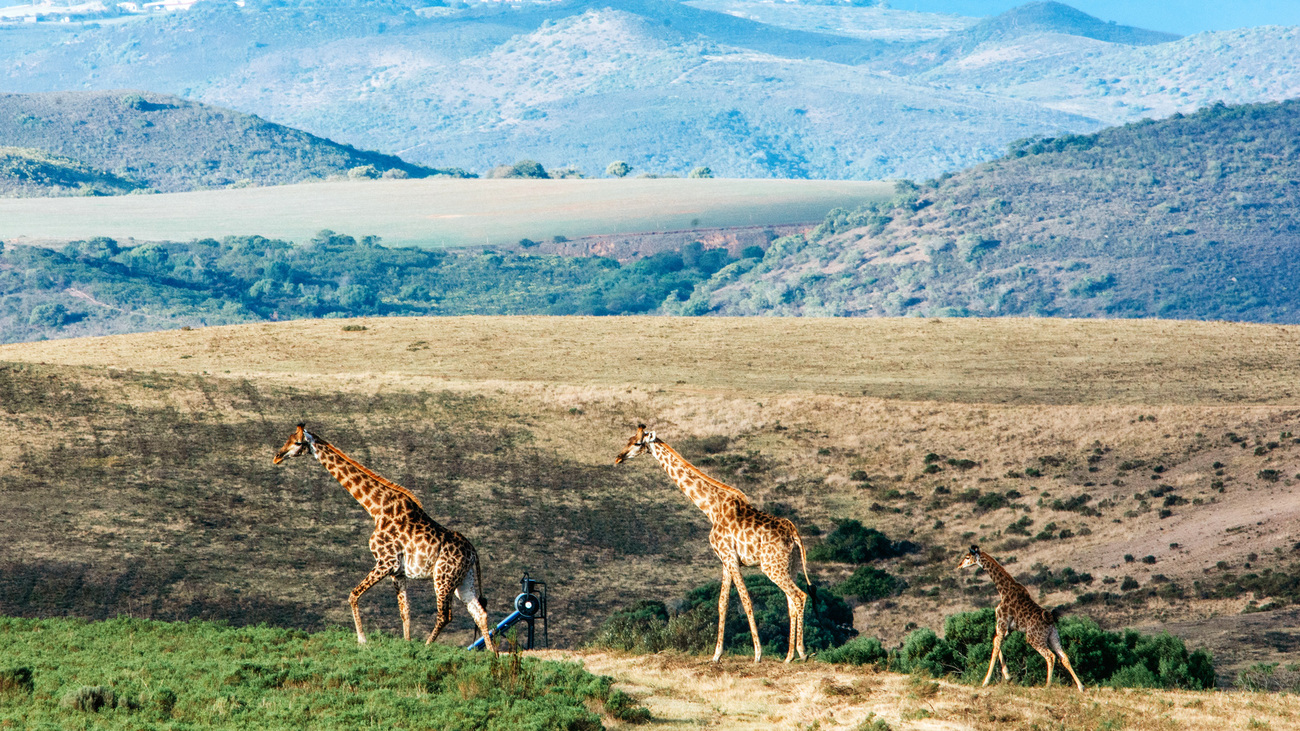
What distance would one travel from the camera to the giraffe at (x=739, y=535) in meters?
17.0

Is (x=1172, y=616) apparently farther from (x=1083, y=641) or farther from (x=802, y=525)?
(x=802, y=525)

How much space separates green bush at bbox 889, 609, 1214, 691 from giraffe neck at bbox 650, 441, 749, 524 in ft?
14.1

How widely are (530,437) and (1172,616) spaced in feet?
74.5

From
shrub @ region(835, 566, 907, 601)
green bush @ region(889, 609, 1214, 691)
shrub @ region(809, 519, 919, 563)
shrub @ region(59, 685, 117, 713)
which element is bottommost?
shrub @ region(835, 566, 907, 601)

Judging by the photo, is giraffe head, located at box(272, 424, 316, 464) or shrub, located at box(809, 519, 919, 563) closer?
giraffe head, located at box(272, 424, 316, 464)

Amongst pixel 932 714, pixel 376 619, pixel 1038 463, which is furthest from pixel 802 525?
pixel 932 714

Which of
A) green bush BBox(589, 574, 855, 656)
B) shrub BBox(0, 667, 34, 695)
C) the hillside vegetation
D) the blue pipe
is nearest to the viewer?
shrub BBox(0, 667, 34, 695)

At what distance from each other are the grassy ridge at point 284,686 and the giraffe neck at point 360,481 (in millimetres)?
2235

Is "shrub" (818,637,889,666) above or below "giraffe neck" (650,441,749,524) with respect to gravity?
below

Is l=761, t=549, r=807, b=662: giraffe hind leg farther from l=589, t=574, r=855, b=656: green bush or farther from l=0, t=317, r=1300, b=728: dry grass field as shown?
l=589, t=574, r=855, b=656: green bush

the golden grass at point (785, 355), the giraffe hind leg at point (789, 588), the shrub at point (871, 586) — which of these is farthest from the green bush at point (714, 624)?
the golden grass at point (785, 355)

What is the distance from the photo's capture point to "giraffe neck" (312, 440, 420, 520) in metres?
17.6

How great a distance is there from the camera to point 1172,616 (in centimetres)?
2811

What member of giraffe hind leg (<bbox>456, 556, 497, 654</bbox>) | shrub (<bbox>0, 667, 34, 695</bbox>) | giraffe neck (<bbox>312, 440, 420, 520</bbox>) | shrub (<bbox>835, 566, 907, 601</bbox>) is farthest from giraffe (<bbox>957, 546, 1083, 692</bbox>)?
shrub (<bbox>835, 566, 907, 601</bbox>)
